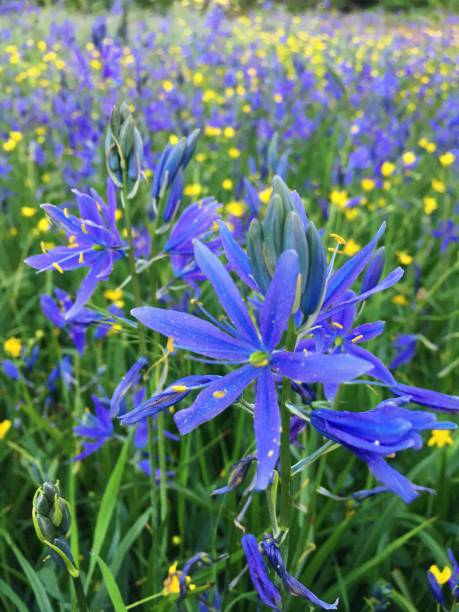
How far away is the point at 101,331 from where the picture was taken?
6.44 feet

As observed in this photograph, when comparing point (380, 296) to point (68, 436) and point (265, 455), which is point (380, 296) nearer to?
point (68, 436)

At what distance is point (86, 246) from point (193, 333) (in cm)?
58

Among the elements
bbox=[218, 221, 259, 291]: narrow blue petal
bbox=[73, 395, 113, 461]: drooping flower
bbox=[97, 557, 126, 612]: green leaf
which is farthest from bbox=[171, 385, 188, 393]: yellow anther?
bbox=[73, 395, 113, 461]: drooping flower

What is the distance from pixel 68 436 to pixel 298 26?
12579 millimetres

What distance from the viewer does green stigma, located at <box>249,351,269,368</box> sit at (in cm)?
85

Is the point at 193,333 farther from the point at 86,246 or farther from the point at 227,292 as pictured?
the point at 86,246

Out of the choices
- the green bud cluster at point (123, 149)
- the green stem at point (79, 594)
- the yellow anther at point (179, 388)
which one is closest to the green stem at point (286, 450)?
the yellow anther at point (179, 388)

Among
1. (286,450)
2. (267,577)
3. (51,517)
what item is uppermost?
(286,450)

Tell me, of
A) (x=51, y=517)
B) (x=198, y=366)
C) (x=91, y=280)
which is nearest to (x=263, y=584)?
(x=51, y=517)

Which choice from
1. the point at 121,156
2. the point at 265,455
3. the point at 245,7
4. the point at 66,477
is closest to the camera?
the point at 265,455

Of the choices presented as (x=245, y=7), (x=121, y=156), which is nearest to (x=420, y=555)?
(x=121, y=156)

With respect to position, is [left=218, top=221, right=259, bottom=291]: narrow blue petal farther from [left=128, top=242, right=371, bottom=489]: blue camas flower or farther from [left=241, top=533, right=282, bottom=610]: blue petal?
[left=241, top=533, right=282, bottom=610]: blue petal

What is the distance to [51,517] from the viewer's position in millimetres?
926

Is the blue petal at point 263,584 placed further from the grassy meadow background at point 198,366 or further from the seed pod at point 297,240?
the seed pod at point 297,240
